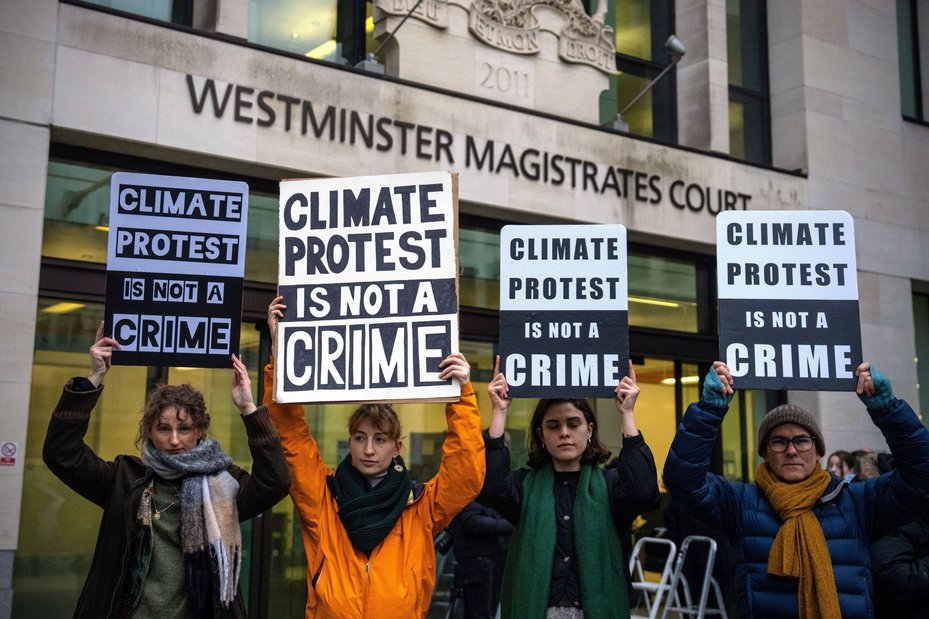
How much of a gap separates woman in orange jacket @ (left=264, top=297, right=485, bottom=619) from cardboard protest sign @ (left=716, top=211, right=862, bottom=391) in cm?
143

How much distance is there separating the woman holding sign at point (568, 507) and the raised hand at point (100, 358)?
1589 millimetres

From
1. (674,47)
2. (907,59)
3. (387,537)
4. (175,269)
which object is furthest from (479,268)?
(907,59)

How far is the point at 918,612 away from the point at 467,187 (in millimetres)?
6060

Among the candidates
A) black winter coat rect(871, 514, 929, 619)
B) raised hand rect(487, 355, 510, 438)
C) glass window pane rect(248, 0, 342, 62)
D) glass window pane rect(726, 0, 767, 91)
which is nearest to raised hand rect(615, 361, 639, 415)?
raised hand rect(487, 355, 510, 438)

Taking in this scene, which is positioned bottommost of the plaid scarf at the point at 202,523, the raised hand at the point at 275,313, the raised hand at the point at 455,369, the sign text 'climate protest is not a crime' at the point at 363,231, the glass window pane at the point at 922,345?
the plaid scarf at the point at 202,523

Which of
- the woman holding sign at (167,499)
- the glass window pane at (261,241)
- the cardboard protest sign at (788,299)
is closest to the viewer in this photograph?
the woman holding sign at (167,499)

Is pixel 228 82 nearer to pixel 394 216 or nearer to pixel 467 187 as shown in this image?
pixel 467 187

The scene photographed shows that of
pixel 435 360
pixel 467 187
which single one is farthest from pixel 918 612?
pixel 467 187

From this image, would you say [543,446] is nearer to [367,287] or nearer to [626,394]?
[626,394]

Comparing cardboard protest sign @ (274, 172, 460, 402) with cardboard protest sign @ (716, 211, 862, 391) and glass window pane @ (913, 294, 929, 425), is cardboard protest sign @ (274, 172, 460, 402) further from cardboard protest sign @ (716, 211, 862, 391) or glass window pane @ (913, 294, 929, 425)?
glass window pane @ (913, 294, 929, 425)

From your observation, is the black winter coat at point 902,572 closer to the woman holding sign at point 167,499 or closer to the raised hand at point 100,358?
the woman holding sign at point 167,499

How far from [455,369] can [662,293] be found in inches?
324

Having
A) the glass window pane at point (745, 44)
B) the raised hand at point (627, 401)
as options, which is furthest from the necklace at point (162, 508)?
the glass window pane at point (745, 44)

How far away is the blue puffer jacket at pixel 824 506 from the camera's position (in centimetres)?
462
